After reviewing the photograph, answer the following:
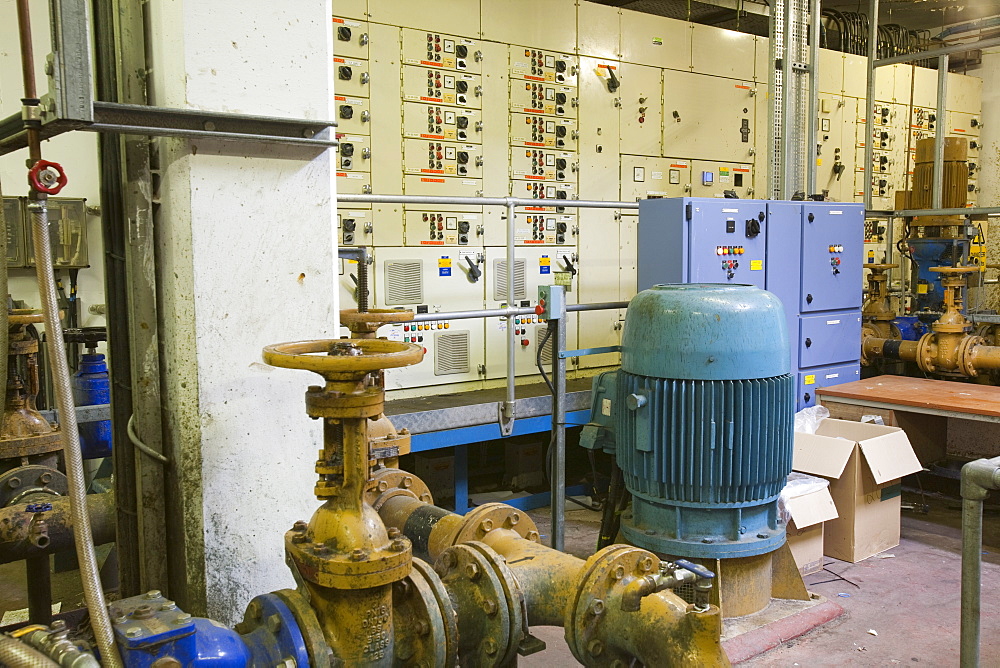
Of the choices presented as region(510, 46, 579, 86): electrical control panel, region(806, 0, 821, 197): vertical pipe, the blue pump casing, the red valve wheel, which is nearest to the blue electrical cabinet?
region(806, 0, 821, 197): vertical pipe

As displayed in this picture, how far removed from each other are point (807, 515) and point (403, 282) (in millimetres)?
2488

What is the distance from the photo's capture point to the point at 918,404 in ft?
13.6

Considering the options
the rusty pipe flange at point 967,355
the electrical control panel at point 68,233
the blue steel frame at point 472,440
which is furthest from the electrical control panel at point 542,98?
the rusty pipe flange at point 967,355

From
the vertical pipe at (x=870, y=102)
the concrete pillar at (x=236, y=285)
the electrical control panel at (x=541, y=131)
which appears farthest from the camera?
the vertical pipe at (x=870, y=102)

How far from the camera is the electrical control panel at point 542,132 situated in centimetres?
530

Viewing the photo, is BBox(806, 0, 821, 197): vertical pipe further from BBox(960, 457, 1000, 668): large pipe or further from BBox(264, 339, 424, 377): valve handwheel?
BBox(264, 339, 424, 377): valve handwheel

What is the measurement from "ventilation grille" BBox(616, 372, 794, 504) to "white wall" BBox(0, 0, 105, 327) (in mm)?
2627

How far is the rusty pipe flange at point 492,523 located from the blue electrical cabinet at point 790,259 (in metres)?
2.68

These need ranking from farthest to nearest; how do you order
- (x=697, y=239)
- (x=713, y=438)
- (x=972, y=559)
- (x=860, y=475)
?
(x=697, y=239)
(x=860, y=475)
(x=713, y=438)
(x=972, y=559)

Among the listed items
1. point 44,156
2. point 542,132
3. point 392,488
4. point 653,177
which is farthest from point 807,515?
point 44,156

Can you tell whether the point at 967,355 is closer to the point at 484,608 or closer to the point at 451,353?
the point at 451,353

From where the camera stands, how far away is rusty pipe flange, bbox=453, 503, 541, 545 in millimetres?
1702

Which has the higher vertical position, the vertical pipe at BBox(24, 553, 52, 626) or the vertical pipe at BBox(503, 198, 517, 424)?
the vertical pipe at BBox(503, 198, 517, 424)

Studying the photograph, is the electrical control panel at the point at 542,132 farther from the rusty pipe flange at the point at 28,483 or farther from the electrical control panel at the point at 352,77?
the rusty pipe flange at the point at 28,483
